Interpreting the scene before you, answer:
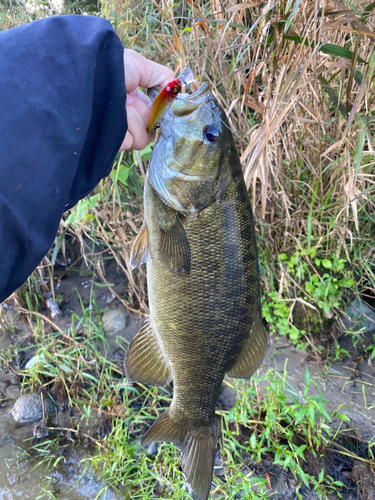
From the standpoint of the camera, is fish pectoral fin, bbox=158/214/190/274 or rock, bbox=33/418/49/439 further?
rock, bbox=33/418/49/439

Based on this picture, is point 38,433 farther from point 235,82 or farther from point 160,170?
point 235,82

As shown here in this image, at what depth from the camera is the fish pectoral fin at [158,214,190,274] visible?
1370 millimetres

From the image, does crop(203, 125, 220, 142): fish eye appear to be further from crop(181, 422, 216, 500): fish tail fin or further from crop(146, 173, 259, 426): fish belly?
crop(181, 422, 216, 500): fish tail fin

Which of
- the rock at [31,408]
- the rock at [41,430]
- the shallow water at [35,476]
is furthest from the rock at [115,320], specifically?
the shallow water at [35,476]

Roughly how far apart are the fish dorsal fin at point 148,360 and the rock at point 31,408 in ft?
4.74

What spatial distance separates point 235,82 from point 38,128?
64.0 inches

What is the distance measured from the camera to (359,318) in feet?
8.42

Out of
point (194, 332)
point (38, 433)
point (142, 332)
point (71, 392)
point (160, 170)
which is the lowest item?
point (38, 433)

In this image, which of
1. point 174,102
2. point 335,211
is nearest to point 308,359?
point 335,211

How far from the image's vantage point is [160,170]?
1.37 meters

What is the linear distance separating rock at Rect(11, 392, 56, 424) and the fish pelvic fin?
1.41 metres

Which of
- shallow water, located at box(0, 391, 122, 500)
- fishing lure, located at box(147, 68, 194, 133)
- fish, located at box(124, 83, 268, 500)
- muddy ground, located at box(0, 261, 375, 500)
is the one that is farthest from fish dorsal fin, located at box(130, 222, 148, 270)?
shallow water, located at box(0, 391, 122, 500)

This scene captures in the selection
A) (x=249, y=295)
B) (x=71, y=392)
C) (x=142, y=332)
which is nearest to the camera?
(x=249, y=295)

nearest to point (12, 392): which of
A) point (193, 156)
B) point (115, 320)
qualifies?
point (115, 320)
